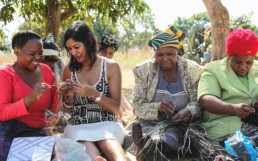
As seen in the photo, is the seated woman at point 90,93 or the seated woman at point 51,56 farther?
the seated woman at point 51,56

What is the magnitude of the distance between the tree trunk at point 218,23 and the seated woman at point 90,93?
2.79 m

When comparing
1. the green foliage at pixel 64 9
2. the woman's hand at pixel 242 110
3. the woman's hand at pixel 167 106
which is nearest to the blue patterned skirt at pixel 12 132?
the woman's hand at pixel 167 106

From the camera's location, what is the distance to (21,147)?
8.30 ft

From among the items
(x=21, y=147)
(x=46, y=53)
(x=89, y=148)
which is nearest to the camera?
(x=21, y=147)

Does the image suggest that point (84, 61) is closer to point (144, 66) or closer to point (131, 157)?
point (144, 66)

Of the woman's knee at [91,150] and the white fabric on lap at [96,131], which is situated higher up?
the white fabric on lap at [96,131]

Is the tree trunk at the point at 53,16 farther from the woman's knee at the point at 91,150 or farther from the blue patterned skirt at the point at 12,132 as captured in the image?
the woman's knee at the point at 91,150

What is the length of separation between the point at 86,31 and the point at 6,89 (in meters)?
0.77

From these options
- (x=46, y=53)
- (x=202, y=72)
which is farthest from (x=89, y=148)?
(x=46, y=53)

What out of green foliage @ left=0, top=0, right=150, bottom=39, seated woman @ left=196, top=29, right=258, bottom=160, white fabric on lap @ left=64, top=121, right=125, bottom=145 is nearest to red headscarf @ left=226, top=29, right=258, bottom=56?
seated woman @ left=196, top=29, right=258, bottom=160

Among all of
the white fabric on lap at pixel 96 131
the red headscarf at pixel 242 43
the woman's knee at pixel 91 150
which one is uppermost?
the red headscarf at pixel 242 43

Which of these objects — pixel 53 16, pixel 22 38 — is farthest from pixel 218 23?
pixel 53 16

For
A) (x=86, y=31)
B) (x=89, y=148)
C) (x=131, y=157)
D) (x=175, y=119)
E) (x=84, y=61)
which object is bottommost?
(x=131, y=157)

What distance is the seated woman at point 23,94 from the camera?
270cm
